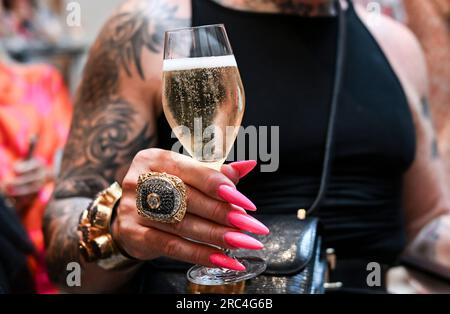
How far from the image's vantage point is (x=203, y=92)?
0.57m

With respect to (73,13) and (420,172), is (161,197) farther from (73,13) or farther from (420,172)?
(420,172)

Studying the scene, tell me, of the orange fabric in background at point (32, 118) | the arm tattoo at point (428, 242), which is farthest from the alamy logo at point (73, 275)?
the orange fabric in background at point (32, 118)

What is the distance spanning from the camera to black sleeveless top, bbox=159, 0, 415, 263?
0.77 meters

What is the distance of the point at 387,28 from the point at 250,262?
0.58 meters

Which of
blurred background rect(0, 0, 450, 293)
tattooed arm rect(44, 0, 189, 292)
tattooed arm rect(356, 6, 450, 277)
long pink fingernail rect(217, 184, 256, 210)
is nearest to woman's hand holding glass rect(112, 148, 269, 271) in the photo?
long pink fingernail rect(217, 184, 256, 210)

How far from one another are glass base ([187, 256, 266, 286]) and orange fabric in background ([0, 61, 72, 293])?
3.34 feet

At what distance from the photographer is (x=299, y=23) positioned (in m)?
0.87

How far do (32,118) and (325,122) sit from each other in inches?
49.1

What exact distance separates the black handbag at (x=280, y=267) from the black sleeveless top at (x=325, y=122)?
3 centimetres

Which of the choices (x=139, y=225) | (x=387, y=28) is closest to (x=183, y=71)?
(x=139, y=225)

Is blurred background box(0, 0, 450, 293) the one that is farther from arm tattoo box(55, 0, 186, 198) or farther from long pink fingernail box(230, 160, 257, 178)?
long pink fingernail box(230, 160, 257, 178)

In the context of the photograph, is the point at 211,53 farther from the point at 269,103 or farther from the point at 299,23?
the point at 299,23
